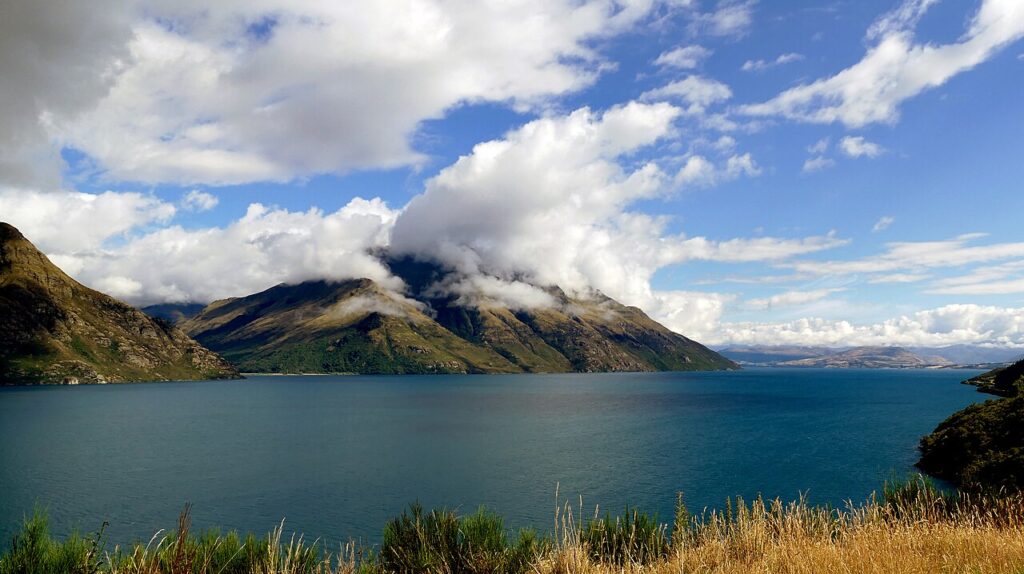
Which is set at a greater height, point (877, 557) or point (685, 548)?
point (877, 557)

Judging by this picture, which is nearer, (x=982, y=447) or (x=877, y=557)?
(x=877, y=557)

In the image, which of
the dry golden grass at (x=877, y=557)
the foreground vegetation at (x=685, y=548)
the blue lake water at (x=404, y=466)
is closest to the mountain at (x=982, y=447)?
the blue lake water at (x=404, y=466)

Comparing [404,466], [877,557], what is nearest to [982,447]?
Result: [877,557]

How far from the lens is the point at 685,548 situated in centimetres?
2306

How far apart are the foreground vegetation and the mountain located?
34.8 metres

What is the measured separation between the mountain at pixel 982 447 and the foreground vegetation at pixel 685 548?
34833mm

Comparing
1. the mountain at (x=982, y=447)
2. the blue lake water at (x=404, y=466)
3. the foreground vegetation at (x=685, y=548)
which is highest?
the foreground vegetation at (x=685, y=548)

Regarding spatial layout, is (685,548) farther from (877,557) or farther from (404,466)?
(404,466)

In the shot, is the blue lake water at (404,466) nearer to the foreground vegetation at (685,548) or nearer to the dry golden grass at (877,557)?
the foreground vegetation at (685,548)

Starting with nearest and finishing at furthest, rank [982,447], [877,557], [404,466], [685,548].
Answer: [877,557], [685,548], [982,447], [404,466]

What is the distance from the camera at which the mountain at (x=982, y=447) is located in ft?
205

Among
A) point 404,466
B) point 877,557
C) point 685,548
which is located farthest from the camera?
point 404,466

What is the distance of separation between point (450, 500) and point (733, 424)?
109654 mm

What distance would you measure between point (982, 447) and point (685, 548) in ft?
259
